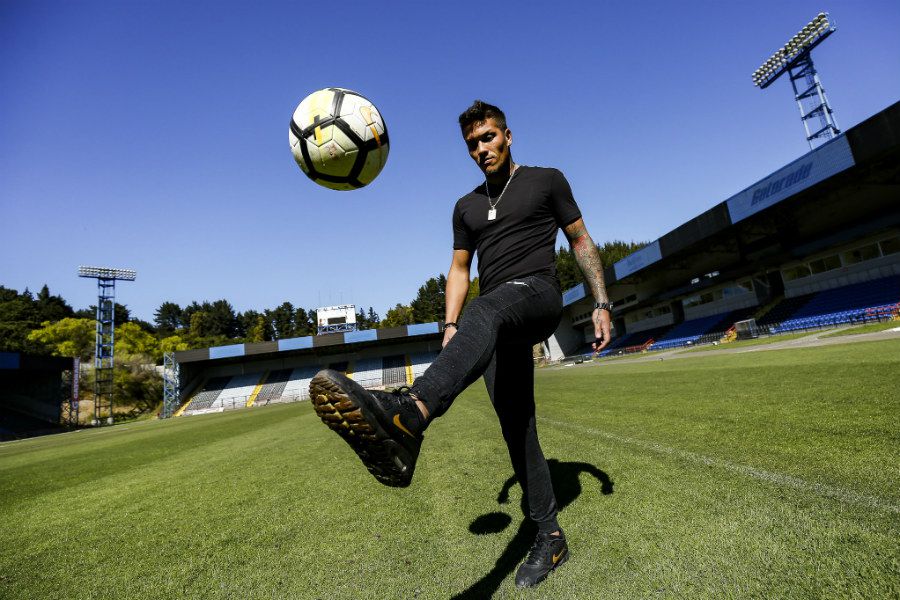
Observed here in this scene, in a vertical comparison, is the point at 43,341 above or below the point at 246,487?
above

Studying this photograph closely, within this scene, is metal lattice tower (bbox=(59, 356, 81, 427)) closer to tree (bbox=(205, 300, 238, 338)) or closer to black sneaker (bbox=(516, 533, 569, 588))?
black sneaker (bbox=(516, 533, 569, 588))

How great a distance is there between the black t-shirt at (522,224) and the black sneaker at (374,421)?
862 mm

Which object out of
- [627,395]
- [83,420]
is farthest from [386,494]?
[83,420]

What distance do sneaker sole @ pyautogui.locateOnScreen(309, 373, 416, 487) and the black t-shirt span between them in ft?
3.10

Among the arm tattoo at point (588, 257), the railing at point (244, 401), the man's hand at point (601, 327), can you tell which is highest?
the arm tattoo at point (588, 257)

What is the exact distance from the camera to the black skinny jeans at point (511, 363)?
4.64 feet

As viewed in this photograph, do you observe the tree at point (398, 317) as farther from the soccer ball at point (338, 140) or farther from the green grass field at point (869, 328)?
the soccer ball at point (338, 140)

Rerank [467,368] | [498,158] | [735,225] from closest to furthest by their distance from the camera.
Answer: [467,368] → [498,158] → [735,225]

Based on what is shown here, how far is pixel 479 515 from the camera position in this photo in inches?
Result: 99.5

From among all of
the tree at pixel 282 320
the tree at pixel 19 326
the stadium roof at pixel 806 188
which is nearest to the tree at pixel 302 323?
the tree at pixel 282 320

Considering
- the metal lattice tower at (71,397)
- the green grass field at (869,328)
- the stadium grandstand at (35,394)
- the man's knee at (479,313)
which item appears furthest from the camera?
the metal lattice tower at (71,397)

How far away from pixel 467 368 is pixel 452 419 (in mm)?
6643

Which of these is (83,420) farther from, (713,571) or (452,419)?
(713,571)

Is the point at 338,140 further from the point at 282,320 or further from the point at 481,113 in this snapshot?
the point at 282,320
